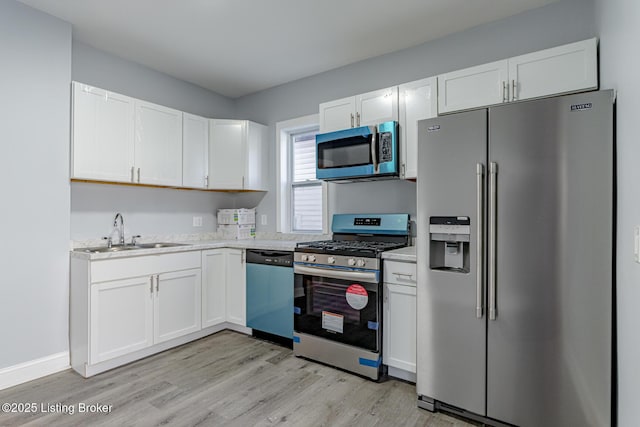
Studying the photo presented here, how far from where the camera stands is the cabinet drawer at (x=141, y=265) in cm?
252

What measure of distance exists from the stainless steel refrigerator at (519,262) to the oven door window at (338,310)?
0.42 metres

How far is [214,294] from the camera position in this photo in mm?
3371

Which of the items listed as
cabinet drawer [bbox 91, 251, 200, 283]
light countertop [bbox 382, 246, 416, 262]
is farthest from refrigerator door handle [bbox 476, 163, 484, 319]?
cabinet drawer [bbox 91, 251, 200, 283]

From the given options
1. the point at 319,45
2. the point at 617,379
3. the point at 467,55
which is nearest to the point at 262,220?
the point at 319,45

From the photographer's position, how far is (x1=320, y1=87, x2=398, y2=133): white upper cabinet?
109 inches

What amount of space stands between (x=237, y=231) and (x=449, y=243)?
2.58 metres

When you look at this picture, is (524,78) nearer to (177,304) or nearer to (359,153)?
(359,153)

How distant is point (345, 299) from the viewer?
256cm

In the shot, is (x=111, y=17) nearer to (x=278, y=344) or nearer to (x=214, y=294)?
(x=214, y=294)

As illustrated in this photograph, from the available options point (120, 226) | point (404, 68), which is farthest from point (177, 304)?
point (404, 68)

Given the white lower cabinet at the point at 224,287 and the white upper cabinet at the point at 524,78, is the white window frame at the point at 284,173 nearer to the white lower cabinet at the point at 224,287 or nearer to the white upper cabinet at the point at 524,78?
the white lower cabinet at the point at 224,287

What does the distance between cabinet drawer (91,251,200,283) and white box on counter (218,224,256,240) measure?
0.77 meters

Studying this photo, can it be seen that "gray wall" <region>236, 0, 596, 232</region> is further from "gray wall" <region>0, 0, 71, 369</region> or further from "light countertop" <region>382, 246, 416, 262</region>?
"gray wall" <region>0, 0, 71, 369</region>

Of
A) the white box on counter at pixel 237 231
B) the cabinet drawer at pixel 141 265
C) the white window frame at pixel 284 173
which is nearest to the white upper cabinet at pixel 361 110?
the white window frame at pixel 284 173
